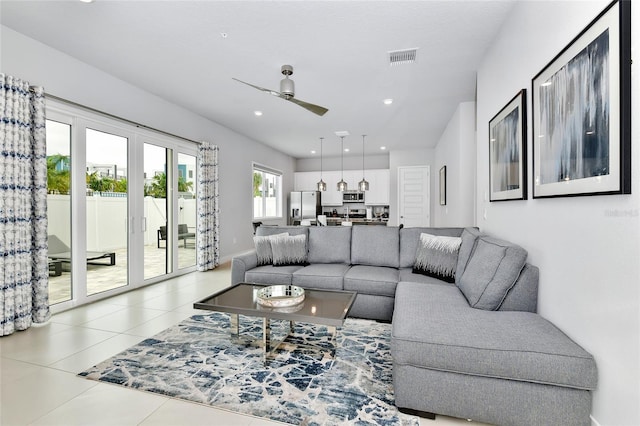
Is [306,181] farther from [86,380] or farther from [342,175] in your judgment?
[86,380]

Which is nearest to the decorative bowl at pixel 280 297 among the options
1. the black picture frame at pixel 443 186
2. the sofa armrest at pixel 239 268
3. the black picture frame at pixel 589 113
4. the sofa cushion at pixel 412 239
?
the sofa armrest at pixel 239 268

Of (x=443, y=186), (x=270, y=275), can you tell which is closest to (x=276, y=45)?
(x=270, y=275)

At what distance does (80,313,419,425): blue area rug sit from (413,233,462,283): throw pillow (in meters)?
0.73

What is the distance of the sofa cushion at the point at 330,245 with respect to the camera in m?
3.75

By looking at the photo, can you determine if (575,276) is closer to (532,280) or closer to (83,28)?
(532,280)

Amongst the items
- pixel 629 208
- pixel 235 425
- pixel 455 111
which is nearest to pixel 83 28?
pixel 235 425

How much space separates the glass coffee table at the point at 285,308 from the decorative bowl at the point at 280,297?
0.11 ft

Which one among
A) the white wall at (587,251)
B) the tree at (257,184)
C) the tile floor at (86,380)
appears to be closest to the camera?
the white wall at (587,251)

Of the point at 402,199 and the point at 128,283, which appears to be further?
the point at 402,199

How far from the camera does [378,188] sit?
9.14 meters

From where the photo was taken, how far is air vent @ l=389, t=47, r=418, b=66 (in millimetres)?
3218

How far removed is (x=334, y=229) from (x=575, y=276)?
8.37 feet

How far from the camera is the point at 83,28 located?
286 centimetres

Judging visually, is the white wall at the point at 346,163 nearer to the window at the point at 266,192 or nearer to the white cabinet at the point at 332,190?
the white cabinet at the point at 332,190
